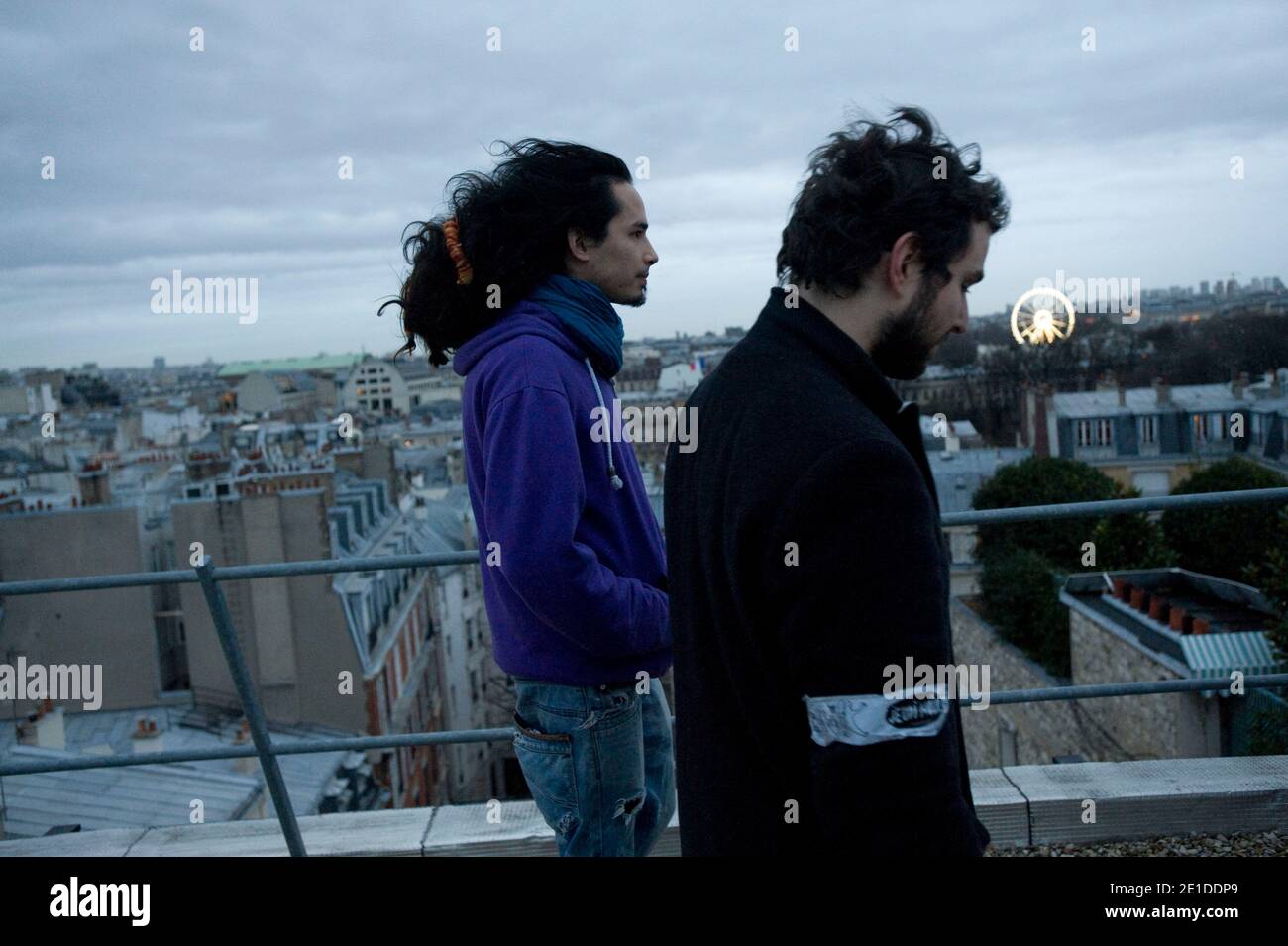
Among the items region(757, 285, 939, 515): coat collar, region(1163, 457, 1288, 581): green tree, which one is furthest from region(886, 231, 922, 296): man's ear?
region(1163, 457, 1288, 581): green tree

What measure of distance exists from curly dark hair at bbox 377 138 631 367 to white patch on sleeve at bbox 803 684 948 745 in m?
1.17

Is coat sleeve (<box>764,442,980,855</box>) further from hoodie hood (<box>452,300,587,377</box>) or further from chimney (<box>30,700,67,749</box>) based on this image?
chimney (<box>30,700,67,749</box>)

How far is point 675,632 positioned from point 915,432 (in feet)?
1.45

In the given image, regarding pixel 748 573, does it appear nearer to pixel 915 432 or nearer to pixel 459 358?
pixel 915 432

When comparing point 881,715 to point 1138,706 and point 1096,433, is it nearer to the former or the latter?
point 1138,706

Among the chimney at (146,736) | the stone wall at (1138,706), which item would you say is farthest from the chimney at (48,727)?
the stone wall at (1138,706)

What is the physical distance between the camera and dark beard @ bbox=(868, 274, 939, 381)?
1.68 meters

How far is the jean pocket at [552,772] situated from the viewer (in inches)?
87.9

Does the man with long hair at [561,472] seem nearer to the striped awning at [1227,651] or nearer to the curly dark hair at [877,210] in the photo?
the curly dark hair at [877,210]

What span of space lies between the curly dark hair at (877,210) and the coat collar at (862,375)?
0.08 metres

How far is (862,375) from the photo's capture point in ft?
5.30
